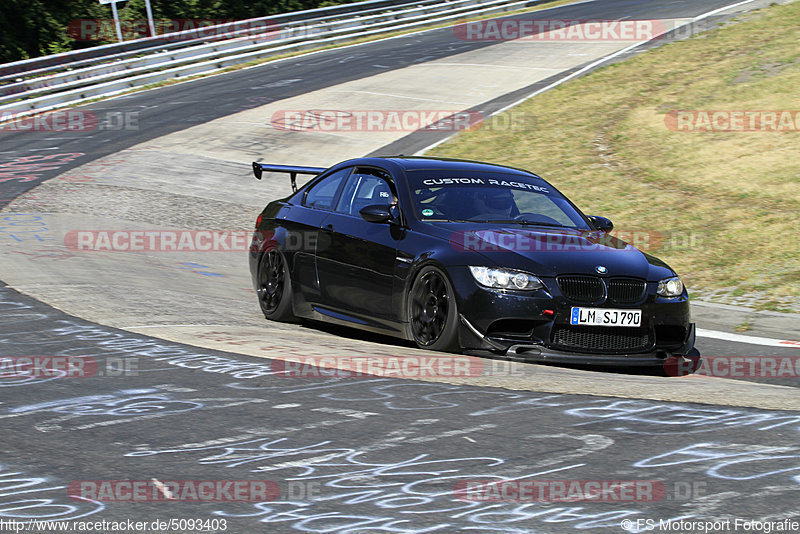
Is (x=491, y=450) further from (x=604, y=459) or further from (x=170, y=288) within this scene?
(x=170, y=288)

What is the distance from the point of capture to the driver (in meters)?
8.32

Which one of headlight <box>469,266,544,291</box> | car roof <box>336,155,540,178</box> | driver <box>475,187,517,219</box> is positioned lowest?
headlight <box>469,266,544,291</box>

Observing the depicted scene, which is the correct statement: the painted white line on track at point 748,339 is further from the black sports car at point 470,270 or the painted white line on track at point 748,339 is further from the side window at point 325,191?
the side window at point 325,191

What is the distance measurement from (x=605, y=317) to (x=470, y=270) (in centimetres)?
100

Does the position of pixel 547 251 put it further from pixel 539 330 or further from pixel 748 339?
pixel 748 339

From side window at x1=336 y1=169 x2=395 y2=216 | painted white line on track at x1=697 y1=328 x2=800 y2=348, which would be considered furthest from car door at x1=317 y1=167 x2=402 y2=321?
painted white line on track at x1=697 y1=328 x2=800 y2=348

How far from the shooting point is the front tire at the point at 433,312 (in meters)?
7.39

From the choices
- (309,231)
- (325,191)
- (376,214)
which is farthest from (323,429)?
(325,191)

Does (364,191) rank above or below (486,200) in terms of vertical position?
above

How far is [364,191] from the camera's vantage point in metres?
8.82

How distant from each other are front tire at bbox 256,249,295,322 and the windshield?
1.64m

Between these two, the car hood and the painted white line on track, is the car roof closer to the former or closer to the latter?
→ the car hood

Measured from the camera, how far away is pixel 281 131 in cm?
2270

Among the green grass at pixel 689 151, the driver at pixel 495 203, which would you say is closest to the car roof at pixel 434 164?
the driver at pixel 495 203
